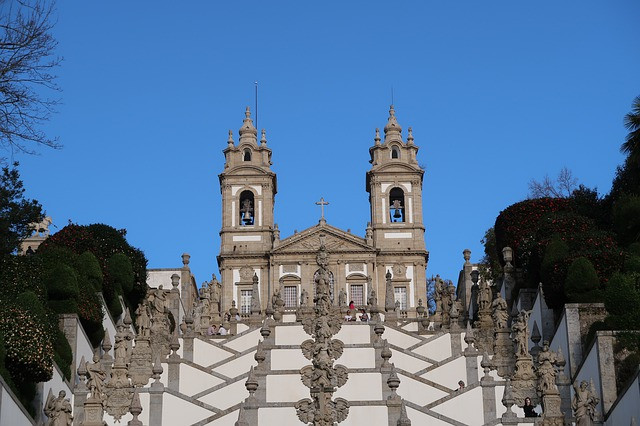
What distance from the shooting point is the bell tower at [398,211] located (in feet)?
225

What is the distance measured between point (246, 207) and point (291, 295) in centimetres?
653

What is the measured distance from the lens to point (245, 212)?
71688mm

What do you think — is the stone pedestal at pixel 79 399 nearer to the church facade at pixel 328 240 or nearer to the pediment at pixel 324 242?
the church facade at pixel 328 240

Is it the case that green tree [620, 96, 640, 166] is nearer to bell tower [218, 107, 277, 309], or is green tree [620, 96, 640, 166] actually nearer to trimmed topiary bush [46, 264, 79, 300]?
trimmed topiary bush [46, 264, 79, 300]

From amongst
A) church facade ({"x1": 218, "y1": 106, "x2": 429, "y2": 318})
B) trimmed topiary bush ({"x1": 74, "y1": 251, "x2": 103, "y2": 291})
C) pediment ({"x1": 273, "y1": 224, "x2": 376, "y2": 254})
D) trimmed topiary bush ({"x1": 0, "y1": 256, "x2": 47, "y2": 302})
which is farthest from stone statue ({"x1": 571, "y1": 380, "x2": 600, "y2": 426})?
pediment ({"x1": 273, "y1": 224, "x2": 376, "y2": 254})

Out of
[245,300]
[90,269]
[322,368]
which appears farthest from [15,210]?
[245,300]

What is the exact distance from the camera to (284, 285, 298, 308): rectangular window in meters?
67.8

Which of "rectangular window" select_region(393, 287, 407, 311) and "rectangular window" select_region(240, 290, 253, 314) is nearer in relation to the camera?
"rectangular window" select_region(393, 287, 407, 311)

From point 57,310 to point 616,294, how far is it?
15.1 metres

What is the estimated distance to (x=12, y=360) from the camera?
95.4ft

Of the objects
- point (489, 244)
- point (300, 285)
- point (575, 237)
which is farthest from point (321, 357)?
point (300, 285)

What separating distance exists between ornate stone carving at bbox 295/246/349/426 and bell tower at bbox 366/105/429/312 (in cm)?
2951

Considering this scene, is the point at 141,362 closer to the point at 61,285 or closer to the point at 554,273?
the point at 61,285

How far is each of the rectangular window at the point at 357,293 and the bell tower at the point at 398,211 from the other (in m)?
1.35
